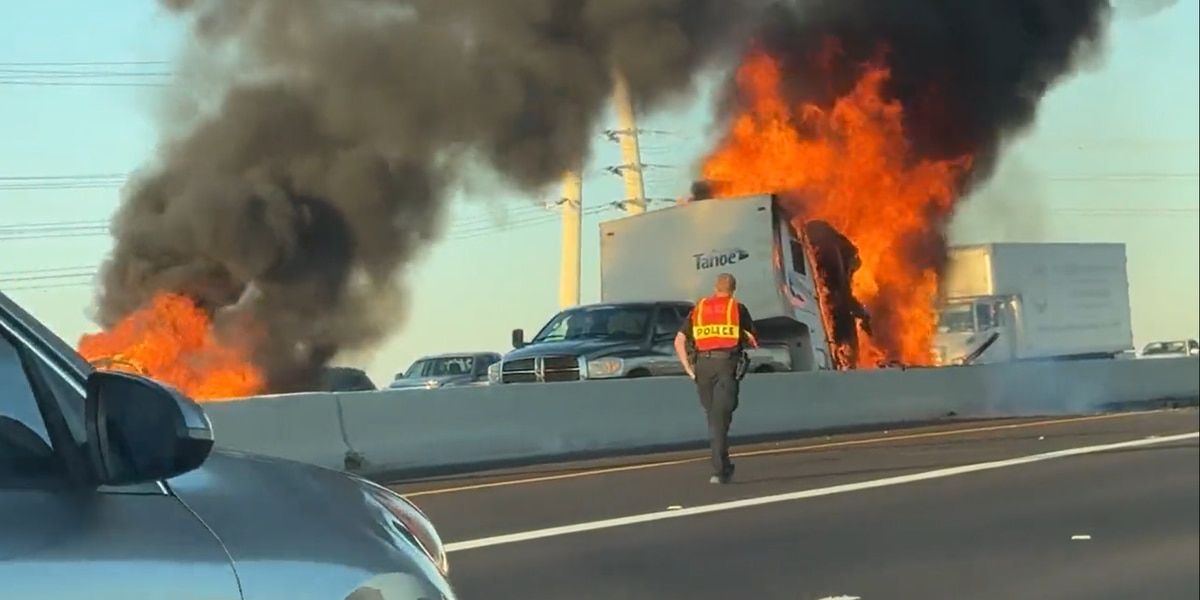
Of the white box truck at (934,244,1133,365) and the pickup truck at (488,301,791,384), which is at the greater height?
the white box truck at (934,244,1133,365)

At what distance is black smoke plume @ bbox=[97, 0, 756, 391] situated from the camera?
800 inches

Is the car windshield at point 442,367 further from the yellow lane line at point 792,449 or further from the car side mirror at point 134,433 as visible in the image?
the car side mirror at point 134,433

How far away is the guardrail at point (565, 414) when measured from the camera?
46.4 feet

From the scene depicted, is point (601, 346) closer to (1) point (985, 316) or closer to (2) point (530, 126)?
(2) point (530, 126)

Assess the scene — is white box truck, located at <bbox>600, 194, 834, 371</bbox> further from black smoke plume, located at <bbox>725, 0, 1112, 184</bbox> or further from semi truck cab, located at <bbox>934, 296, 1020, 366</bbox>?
semi truck cab, located at <bbox>934, 296, 1020, 366</bbox>

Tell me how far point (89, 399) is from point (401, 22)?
2268cm

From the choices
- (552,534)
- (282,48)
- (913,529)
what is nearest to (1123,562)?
(913,529)

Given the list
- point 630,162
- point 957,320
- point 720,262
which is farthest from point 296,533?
point 957,320

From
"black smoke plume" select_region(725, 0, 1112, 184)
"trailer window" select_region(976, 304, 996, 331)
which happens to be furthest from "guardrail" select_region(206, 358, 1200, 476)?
"trailer window" select_region(976, 304, 996, 331)

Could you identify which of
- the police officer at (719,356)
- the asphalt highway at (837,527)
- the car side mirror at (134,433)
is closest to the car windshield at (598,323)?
the asphalt highway at (837,527)

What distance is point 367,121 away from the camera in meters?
24.6

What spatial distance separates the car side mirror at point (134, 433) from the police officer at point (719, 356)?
10165 millimetres

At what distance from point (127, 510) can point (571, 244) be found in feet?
35.7

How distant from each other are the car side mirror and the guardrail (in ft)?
25.9
